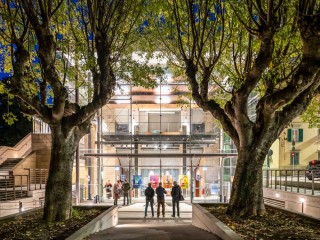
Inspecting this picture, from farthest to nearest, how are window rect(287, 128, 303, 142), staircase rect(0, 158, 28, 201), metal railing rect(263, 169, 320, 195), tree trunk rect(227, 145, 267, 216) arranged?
window rect(287, 128, 303, 142) → staircase rect(0, 158, 28, 201) → metal railing rect(263, 169, 320, 195) → tree trunk rect(227, 145, 267, 216)

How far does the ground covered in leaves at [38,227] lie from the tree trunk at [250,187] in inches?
166

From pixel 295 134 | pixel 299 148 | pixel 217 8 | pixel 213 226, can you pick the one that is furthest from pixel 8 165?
pixel 299 148

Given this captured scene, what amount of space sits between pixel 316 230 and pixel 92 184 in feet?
70.4

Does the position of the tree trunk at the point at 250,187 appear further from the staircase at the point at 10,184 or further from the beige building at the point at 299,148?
the beige building at the point at 299,148

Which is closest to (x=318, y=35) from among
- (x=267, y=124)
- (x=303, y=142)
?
(x=267, y=124)

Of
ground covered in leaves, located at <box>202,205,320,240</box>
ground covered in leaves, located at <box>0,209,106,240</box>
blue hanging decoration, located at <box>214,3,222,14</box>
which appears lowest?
ground covered in leaves, located at <box>0,209,106,240</box>

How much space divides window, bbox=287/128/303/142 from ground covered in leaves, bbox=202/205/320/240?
33776 millimetres

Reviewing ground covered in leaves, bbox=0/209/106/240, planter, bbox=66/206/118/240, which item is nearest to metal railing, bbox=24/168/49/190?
planter, bbox=66/206/118/240

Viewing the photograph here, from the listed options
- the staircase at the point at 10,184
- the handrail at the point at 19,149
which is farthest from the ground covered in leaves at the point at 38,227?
the handrail at the point at 19,149

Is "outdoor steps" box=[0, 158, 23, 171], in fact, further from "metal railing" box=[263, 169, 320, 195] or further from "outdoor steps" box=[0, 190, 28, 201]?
"metal railing" box=[263, 169, 320, 195]

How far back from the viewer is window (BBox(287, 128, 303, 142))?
44.5 metres

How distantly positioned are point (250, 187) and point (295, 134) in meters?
35.4

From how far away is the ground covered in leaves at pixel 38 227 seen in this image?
902cm

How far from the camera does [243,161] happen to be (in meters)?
11.6
